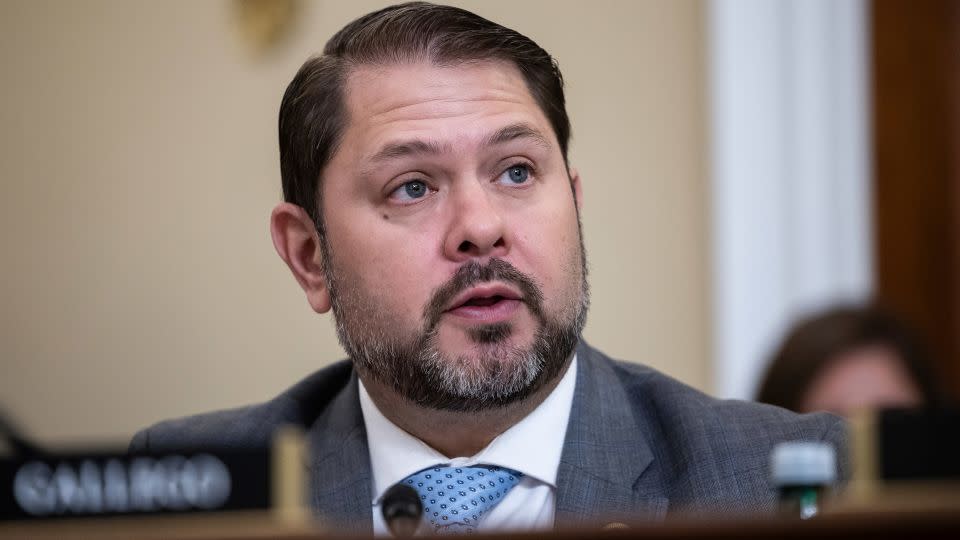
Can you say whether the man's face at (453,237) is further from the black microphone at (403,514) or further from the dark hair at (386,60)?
the black microphone at (403,514)

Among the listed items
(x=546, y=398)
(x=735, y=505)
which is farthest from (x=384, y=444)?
(x=735, y=505)

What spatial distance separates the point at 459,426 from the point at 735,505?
0.43 meters

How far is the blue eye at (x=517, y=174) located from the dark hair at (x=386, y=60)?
0.18 m

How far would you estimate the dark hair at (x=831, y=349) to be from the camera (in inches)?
96.9

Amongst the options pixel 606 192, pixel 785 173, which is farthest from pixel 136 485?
pixel 785 173

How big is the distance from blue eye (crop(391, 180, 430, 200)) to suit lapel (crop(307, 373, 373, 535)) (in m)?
0.41

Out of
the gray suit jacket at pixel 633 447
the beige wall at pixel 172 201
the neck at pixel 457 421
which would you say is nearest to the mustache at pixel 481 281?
the neck at pixel 457 421

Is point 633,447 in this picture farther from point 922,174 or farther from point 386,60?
point 922,174

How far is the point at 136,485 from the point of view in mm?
1166

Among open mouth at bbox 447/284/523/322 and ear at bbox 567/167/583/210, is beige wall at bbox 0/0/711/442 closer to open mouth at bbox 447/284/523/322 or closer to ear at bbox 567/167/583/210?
ear at bbox 567/167/583/210

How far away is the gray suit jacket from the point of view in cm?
191

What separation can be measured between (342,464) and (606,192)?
1108mm

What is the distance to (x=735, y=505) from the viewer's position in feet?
6.22

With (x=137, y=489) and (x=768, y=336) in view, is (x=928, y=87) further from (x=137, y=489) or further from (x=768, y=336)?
(x=137, y=489)
